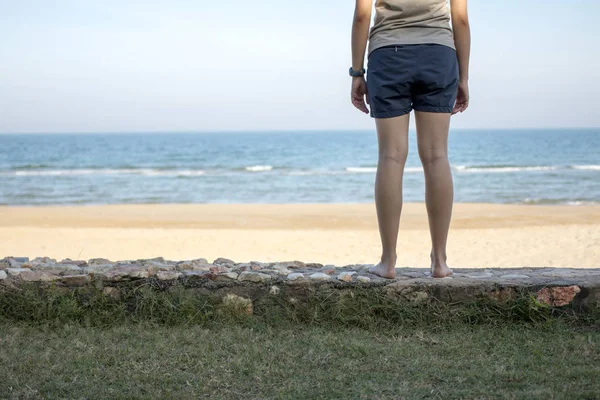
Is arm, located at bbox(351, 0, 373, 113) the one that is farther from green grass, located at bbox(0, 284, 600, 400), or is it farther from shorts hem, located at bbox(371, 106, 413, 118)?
green grass, located at bbox(0, 284, 600, 400)

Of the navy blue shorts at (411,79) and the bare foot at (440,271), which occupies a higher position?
the navy blue shorts at (411,79)

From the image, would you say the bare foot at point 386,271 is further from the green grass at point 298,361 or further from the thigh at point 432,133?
the thigh at point 432,133

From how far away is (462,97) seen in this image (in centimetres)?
345

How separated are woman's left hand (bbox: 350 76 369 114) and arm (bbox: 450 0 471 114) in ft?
1.61

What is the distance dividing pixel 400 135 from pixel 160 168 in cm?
2811

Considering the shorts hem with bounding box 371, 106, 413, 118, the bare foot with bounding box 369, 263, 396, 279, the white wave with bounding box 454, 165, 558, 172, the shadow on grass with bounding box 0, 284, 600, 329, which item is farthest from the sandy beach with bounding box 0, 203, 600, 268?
the white wave with bounding box 454, 165, 558, 172

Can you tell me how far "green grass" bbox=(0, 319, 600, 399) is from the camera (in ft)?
8.07

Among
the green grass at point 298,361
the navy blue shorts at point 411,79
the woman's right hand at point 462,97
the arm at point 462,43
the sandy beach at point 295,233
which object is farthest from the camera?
the sandy beach at point 295,233

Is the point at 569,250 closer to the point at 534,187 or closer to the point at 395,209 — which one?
the point at 395,209

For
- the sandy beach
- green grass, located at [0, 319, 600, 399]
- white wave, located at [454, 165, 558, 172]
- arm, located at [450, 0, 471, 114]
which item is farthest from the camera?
white wave, located at [454, 165, 558, 172]

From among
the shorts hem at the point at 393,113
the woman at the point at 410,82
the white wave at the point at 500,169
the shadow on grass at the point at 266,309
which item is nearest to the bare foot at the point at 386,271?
the woman at the point at 410,82

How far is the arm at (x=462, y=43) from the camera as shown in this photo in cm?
329

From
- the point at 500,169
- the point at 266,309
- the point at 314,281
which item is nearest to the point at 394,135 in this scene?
the point at 314,281

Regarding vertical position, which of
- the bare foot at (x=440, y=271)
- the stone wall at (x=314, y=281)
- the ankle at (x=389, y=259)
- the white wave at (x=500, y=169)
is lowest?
the white wave at (x=500, y=169)
